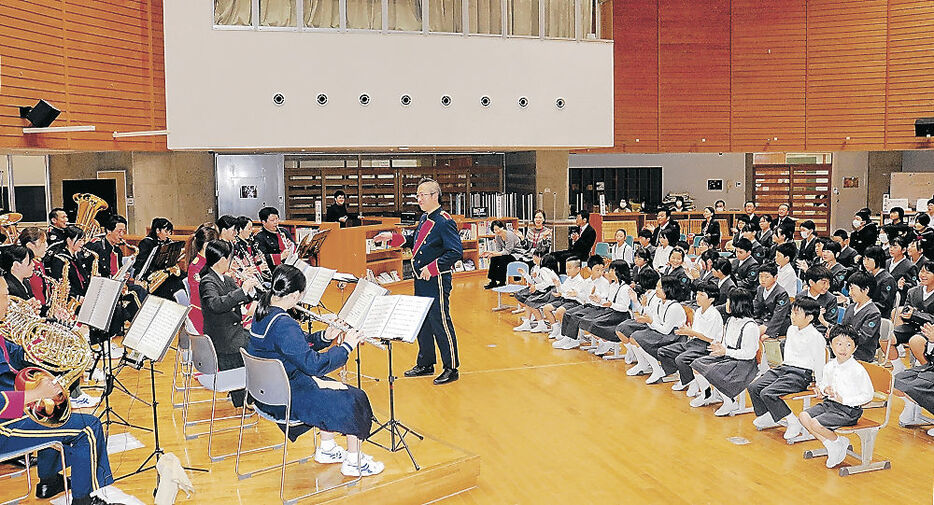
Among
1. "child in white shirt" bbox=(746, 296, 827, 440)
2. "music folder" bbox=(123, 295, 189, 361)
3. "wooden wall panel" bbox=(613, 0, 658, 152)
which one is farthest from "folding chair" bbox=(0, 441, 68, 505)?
"wooden wall panel" bbox=(613, 0, 658, 152)

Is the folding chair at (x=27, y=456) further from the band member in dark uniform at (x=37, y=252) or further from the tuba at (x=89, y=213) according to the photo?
the tuba at (x=89, y=213)

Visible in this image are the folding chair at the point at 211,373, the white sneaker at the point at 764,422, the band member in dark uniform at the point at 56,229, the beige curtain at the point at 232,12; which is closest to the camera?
the folding chair at the point at 211,373

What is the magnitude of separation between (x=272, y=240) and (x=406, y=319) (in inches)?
238

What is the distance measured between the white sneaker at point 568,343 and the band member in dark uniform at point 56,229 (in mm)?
5676

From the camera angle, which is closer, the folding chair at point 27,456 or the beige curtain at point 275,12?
the folding chair at point 27,456

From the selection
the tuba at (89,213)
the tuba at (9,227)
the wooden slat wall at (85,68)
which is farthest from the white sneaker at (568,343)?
the wooden slat wall at (85,68)

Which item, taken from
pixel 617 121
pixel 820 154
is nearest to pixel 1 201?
pixel 617 121

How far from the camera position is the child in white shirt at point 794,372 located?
6.73 meters

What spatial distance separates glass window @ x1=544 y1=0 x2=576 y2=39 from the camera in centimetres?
1628

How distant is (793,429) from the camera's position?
676 centimetres

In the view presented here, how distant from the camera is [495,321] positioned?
1221cm

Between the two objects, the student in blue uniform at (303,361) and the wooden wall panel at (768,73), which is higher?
the wooden wall panel at (768,73)

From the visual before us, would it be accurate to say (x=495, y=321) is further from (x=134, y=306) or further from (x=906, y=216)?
(x=906, y=216)

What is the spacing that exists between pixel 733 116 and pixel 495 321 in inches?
422
